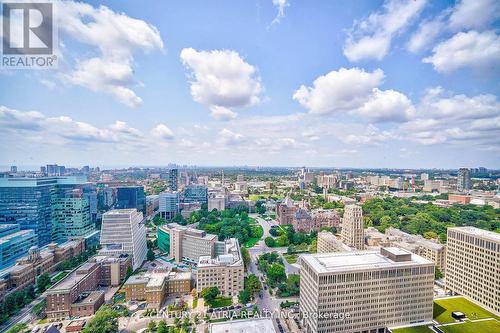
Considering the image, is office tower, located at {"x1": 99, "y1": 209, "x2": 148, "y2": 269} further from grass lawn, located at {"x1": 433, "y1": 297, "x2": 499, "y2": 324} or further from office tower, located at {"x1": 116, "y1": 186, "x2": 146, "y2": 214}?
grass lawn, located at {"x1": 433, "y1": 297, "x2": 499, "y2": 324}

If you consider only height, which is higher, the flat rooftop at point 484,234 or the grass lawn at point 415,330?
the flat rooftop at point 484,234

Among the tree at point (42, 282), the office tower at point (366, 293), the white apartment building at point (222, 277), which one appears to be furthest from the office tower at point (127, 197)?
the office tower at point (366, 293)

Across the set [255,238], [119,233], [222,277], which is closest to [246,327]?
[222,277]

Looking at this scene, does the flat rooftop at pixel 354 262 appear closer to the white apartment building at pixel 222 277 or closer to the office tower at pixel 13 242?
the white apartment building at pixel 222 277

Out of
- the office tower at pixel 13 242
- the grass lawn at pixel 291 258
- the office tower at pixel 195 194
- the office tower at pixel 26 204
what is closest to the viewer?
the office tower at pixel 13 242

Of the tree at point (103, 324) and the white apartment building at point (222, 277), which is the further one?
the white apartment building at point (222, 277)

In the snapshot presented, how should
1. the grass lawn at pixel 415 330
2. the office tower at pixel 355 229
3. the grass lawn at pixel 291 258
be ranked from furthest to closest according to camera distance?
the grass lawn at pixel 291 258 < the office tower at pixel 355 229 < the grass lawn at pixel 415 330

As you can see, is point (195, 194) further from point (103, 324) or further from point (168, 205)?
point (103, 324)
